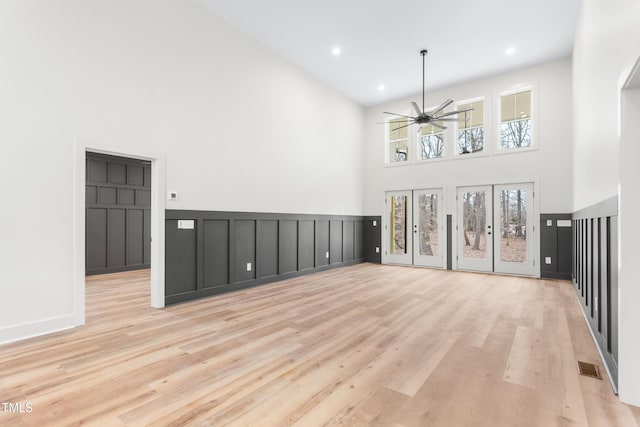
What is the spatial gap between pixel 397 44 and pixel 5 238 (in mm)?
6356

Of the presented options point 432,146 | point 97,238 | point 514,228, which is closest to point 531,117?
point 432,146

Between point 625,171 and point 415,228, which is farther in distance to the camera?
point 415,228

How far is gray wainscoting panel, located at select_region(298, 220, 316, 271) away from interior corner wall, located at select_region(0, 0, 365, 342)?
42 centimetres

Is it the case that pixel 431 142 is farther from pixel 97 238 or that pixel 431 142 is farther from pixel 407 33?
pixel 97 238

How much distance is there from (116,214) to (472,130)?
862 cm

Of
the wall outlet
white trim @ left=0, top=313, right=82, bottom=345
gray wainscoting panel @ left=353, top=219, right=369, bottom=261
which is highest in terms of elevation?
the wall outlet

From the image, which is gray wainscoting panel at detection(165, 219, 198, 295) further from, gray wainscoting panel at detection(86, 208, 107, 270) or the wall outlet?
gray wainscoting panel at detection(86, 208, 107, 270)

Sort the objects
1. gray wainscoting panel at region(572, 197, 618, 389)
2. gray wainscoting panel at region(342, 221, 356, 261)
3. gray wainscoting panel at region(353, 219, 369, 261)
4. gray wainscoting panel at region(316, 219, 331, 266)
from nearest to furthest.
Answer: gray wainscoting panel at region(572, 197, 618, 389)
gray wainscoting panel at region(316, 219, 331, 266)
gray wainscoting panel at region(342, 221, 356, 261)
gray wainscoting panel at region(353, 219, 369, 261)

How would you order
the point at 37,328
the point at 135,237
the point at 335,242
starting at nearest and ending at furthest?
1. the point at 37,328
2. the point at 135,237
3. the point at 335,242

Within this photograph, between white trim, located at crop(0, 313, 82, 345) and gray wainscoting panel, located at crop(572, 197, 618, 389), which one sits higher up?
gray wainscoting panel, located at crop(572, 197, 618, 389)

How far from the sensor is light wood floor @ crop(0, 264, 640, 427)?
6.43ft

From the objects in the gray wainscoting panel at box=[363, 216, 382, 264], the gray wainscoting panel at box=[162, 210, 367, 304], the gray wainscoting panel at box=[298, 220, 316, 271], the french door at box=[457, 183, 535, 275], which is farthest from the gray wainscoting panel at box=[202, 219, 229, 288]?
the french door at box=[457, 183, 535, 275]

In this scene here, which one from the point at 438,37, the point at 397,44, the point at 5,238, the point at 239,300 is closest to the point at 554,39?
the point at 438,37

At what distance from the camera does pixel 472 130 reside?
753 cm
